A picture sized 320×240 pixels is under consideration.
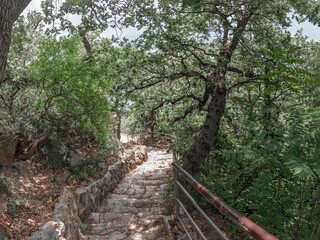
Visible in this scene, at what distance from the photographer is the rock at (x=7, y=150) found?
5.12m

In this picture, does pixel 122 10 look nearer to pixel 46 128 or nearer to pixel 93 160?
pixel 46 128

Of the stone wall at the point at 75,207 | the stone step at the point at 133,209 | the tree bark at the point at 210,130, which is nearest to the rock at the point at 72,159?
the stone wall at the point at 75,207

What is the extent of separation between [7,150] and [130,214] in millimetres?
3159

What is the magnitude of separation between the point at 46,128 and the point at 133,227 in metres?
3.29

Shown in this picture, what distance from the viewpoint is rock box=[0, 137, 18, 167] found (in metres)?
5.12

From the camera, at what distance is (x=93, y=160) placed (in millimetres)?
6996

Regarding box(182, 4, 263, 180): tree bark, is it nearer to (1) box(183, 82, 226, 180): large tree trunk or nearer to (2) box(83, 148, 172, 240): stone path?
(1) box(183, 82, 226, 180): large tree trunk

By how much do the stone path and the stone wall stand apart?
0.71 ft

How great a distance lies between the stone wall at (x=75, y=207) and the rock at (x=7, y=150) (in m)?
1.53

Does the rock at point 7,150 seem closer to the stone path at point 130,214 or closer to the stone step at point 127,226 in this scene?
the stone path at point 130,214

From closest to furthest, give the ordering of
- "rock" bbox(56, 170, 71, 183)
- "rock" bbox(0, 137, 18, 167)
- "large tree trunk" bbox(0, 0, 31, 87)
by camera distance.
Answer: "large tree trunk" bbox(0, 0, 31, 87) → "rock" bbox(0, 137, 18, 167) → "rock" bbox(56, 170, 71, 183)

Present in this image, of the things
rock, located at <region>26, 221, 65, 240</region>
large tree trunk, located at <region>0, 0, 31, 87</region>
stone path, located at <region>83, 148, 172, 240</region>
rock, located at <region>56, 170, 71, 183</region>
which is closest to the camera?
large tree trunk, located at <region>0, 0, 31, 87</region>

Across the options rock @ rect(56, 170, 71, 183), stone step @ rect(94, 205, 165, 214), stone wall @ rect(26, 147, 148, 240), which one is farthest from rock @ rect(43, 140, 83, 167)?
stone step @ rect(94, 205, 165, 214)

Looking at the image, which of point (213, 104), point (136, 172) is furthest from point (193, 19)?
point (136, 172)
